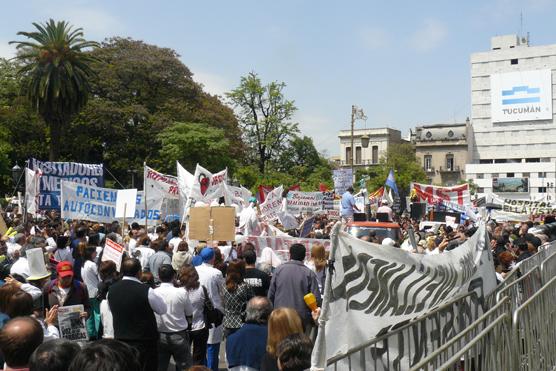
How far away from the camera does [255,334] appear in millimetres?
5746

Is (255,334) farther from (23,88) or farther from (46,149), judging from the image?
(46,149)

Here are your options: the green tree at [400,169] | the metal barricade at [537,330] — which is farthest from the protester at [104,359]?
the green tree at [400,169]

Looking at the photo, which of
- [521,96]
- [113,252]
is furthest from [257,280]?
[521,96]

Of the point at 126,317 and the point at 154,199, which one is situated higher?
the point at 154,199

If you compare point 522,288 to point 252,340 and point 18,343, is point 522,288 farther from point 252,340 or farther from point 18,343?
point 18,343

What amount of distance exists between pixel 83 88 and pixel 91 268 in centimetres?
3957

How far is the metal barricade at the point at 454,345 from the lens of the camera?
352 centimetres

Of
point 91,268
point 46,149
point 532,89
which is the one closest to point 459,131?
point 532,89

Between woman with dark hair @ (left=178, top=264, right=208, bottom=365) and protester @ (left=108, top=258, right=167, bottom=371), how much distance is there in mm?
947

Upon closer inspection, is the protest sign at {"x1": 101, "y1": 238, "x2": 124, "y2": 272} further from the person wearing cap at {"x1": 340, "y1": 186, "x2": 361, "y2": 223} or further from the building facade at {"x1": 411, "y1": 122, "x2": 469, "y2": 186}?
the building facade at {"x1": 411, "y1": 122, "x2": 469, "y2": 186}

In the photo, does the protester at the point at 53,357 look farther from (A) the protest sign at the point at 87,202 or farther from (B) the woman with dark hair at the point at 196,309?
(A) the protest sign at the point at 87,202

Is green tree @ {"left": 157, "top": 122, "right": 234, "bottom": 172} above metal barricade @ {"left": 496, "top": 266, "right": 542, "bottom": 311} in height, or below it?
above

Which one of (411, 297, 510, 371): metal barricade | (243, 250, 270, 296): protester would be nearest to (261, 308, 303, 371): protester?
(411, 297, 510, 371): metal barricade

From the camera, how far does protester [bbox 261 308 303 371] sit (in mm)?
5047
